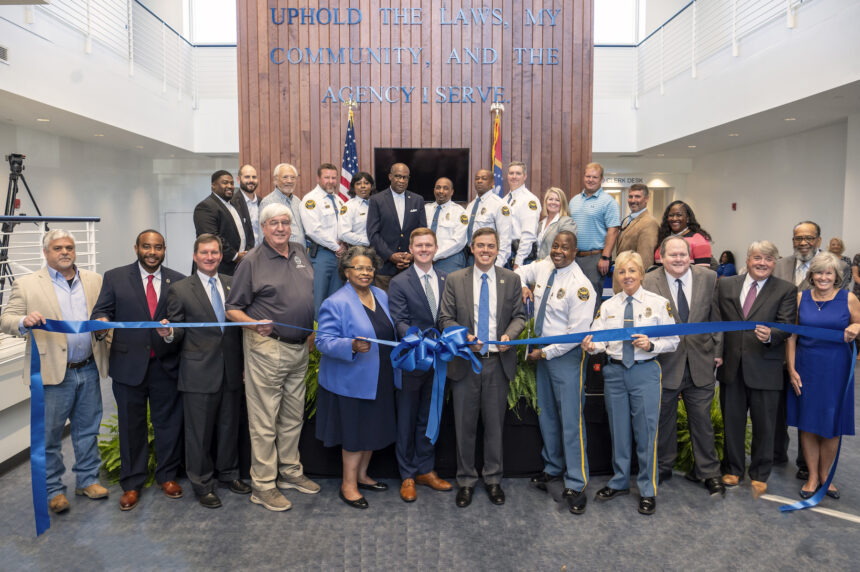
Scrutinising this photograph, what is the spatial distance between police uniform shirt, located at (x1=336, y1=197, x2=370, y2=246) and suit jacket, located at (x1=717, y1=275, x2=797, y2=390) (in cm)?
308

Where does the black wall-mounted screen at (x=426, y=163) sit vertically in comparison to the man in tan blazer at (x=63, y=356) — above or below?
above

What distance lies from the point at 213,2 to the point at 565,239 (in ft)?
41.2

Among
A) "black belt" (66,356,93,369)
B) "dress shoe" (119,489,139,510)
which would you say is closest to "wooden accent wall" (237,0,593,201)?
"black belt" (66,356,93,369)

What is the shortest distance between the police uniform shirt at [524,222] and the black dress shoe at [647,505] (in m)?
2.42

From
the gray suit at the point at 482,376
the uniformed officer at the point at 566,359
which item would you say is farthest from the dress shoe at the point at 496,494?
the uniformed officer at the point at 566,359

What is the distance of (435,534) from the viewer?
10.4ft

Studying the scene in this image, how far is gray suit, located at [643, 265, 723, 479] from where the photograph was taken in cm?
361

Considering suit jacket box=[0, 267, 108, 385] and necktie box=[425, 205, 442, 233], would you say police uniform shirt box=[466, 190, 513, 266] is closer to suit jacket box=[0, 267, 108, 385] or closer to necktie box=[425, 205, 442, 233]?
necktie box=[425, 205, 442, 233]

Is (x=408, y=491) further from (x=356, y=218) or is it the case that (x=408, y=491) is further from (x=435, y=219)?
(x=356, y=218)

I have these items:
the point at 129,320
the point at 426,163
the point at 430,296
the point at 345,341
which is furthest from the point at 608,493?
the point at 426,163

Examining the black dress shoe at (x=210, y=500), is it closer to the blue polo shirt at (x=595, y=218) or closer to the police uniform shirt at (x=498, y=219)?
the police uniform shirt at (x=498, y=219)

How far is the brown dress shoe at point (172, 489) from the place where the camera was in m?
3.60

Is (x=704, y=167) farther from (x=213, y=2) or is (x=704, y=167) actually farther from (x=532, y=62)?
(x=213, y=2)

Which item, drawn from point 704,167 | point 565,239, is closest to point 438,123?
point 565,239
